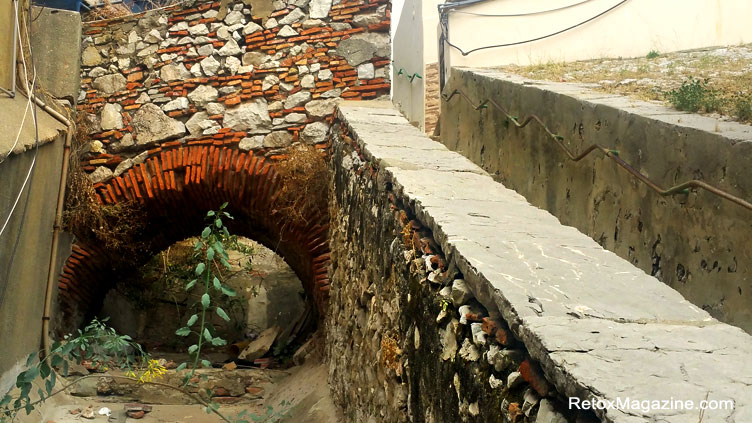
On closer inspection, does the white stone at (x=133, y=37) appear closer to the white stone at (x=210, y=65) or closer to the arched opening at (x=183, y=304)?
the white stone at (x=210, y=65)

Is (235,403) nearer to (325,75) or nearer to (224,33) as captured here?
(325,75)

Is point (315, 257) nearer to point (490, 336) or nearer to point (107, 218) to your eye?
point (107, 218)

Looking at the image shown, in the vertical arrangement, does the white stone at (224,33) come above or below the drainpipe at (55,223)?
above

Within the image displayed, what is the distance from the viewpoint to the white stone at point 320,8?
628cm

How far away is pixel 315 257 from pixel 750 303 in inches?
146

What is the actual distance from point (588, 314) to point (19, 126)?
13.7 ft

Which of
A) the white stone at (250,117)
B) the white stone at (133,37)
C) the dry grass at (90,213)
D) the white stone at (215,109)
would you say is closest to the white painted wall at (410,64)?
the white stone at (250,117)

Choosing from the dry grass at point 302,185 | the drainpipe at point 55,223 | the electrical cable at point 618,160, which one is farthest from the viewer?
the dry grass at point 302,185

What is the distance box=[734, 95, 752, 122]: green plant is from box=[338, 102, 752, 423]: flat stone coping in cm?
112

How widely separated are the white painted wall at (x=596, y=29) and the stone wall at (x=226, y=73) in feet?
3.14

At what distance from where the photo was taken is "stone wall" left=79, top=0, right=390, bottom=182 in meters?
6.27

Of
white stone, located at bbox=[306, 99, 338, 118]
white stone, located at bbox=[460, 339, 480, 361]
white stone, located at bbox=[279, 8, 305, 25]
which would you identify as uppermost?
white stone, located at bbox=[279, 8, 305, 25]

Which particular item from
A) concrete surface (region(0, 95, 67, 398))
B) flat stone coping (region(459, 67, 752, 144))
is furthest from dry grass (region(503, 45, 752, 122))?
concrete surface (region(0, 95, 67, 398))

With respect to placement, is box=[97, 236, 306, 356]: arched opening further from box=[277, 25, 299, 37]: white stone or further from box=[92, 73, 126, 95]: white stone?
box=[277, 25, 299, 37]: white stone
